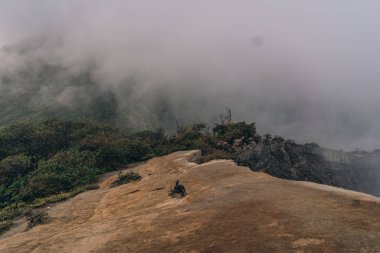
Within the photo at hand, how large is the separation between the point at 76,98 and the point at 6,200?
408 feet

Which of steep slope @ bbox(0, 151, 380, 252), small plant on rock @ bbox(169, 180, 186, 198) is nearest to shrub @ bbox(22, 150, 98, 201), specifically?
steep slope @ bbox(0, 151, 380, 252)

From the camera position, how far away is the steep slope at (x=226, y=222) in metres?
16.1

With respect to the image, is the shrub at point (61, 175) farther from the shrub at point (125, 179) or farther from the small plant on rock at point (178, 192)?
the small plant on rock at point (178, 192)

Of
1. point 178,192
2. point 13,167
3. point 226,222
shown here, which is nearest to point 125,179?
point 178,192

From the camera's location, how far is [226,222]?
19.4 m

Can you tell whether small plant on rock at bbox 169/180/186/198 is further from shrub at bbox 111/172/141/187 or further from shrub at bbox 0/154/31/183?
shrub at bbox 0/154/31/183

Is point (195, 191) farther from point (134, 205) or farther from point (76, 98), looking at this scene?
point (76, 98)

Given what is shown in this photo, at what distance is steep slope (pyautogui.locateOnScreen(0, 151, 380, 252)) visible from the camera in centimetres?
1611

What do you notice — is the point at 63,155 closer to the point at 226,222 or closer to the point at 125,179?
the point at 125,179

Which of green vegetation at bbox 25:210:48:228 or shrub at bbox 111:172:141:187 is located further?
shrub at bbox 111:172:141:187

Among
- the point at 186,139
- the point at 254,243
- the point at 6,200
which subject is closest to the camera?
the point at 254,243

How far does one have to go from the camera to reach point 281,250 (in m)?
15.1

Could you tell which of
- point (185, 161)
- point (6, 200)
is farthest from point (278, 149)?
point (6, 200)

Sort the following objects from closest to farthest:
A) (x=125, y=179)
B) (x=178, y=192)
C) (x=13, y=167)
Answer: (x=178, y=192), (x=125, y=179), (x=13, y=167)
